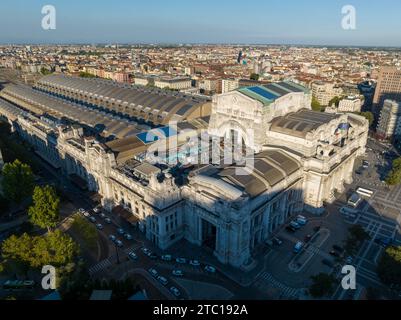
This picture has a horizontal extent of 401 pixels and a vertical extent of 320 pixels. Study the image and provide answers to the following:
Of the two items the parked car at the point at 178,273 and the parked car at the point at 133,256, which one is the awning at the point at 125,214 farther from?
the parked car at the point at 178,273

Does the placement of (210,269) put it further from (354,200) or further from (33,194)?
(354,200)

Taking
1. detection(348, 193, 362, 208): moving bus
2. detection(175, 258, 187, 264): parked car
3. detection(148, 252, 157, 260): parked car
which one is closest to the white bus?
detection(348, 193, 362, 208): moving bus

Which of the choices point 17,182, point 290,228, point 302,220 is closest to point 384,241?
point 302,220

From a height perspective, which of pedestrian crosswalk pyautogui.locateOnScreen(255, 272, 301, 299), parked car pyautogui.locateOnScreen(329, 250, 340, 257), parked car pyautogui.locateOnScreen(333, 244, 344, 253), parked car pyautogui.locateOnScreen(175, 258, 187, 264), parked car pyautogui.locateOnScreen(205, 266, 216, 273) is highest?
parked car pyautogui.locateOnScreen(333, 244, 344, 253)

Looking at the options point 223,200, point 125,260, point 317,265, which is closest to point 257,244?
point 317,265

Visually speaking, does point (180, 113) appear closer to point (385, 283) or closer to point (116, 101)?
point (116, 101)

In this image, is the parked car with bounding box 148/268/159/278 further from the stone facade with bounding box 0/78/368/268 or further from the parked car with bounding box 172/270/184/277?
the stone facade with bounding box 0/78/368/268
